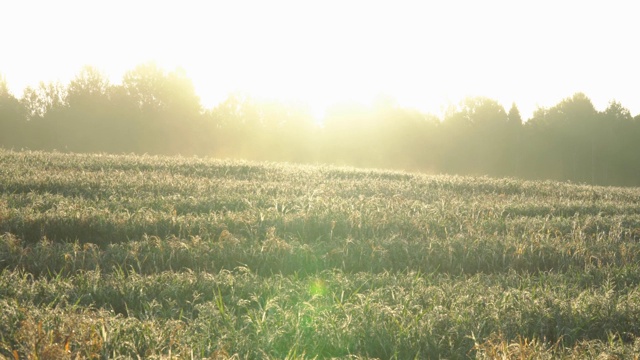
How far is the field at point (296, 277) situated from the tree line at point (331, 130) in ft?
112

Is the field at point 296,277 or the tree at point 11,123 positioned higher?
the tree at point 11,123

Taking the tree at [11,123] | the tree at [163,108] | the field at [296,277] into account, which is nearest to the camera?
the field at [296,277]

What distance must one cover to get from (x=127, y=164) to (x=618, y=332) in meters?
14.5

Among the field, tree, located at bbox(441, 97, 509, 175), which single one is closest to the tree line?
tree, located at bbox(441, 97, 509, 175)

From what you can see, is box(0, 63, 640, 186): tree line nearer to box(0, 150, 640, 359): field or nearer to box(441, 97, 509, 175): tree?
box(441, 97, 509, 175): tree

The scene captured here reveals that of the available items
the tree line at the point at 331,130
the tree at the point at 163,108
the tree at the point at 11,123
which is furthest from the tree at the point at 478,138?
the tree at the point at 11,123

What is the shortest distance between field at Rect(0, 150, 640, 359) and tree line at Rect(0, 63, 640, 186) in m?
34.0

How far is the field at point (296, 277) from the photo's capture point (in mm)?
4102

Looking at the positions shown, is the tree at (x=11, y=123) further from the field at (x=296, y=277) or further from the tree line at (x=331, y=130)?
the field at (x=296, y=277)

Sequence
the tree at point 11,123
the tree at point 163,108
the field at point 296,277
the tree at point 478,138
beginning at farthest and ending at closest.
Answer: the tree at point 478,138, the tree at point 163,108, the tree at point 11,123, the field at point 296,277

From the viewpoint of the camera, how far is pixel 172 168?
16.4 m

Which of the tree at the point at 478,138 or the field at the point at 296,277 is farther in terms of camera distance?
the tree at the point at 478,138

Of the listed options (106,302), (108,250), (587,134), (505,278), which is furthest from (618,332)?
(587,134)

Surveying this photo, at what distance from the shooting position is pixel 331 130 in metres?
49.2
